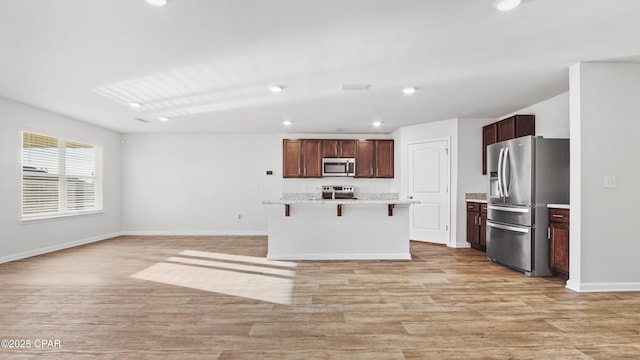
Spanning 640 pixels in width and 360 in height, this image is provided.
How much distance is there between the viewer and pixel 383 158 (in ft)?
24.1

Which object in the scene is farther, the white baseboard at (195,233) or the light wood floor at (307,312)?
the white baseboard at (195,233)

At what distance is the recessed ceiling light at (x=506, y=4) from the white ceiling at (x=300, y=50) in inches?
3.0

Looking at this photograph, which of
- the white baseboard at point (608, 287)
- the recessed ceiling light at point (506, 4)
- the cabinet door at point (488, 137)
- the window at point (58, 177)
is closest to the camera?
the recessed ceiling light at point (506, 4)

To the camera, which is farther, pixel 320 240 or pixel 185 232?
pixel 185 232

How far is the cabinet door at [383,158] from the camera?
7336mm

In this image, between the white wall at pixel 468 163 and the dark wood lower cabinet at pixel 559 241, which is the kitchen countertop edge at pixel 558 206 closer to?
the dark wood lower cabinet at pixel 559 241

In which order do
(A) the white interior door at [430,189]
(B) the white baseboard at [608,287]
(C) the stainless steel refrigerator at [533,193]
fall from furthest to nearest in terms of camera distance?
(A) the white interior door at [430,189] → (C) the stainless steel refrigerator at [533,193] → (B) the white baseboard at [608,287]

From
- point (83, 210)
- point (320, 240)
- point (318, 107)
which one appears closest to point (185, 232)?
point (83, 210)

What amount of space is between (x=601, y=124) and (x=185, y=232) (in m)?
7.58

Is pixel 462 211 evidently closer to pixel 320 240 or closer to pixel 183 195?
pixel 320 240

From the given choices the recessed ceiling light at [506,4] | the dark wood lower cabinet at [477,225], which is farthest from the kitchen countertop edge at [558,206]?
the recessed ceiling light at [506,4]

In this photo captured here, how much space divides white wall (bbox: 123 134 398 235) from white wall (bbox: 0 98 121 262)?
626mm

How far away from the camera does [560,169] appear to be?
3.99 metres

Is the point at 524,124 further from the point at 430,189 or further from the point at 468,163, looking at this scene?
the point at 430,189
